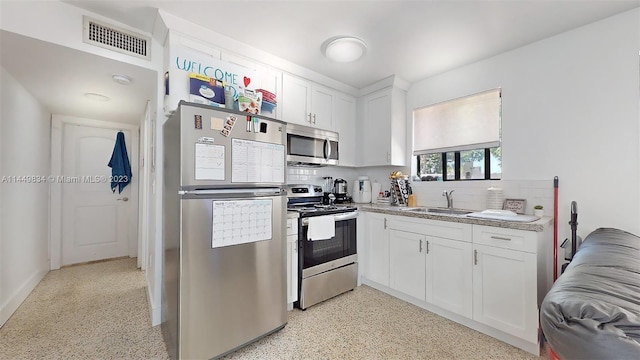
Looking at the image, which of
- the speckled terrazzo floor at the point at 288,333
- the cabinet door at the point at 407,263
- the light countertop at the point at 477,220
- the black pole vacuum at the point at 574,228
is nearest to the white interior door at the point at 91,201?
the speckled terrazzo floor at the point at 288,333

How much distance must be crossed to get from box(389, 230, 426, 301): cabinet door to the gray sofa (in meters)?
1.51

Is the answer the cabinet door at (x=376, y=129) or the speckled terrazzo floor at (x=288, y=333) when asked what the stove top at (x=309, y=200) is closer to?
the cabinet door at (x=376, y=129)

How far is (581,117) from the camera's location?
2105mm

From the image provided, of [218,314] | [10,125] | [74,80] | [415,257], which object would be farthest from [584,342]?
[10,125]

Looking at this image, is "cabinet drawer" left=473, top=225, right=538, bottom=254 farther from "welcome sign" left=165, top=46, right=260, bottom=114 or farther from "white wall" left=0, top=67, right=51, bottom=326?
"white wall" left=0, top=67, right=51, bottom=326

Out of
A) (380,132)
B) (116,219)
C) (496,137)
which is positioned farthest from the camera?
(116,219)

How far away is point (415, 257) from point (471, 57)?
6.76 feet

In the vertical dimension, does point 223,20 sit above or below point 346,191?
above

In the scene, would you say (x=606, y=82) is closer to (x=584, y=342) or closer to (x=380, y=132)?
(x=380, y=132)

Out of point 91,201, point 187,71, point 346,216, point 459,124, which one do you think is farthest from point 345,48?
point 91,201

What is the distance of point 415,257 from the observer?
246cm

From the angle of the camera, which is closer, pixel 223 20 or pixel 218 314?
pixel 218 314

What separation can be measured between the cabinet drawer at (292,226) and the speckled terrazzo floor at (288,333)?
73cm

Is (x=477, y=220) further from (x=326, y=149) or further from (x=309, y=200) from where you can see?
(x=309, y=200)
